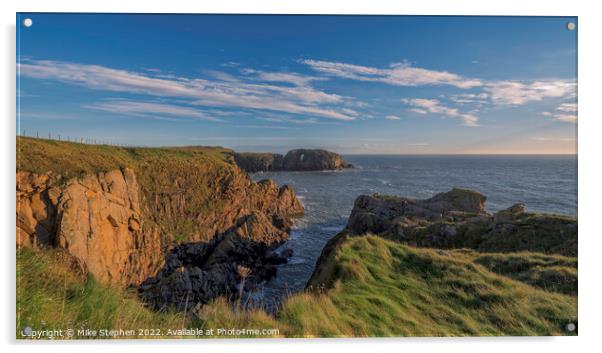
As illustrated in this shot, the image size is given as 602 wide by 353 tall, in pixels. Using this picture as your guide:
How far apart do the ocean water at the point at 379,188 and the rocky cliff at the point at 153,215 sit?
2.07 metres

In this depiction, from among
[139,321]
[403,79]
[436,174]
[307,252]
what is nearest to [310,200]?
[307,252]

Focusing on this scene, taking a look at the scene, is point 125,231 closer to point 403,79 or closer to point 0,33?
point 0,33

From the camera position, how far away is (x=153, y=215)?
24.7 meters

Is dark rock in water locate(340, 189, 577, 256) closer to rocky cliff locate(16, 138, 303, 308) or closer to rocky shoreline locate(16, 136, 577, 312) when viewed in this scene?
rocky shoreline locate(16, 136, 577, 312)

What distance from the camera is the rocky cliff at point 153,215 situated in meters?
10.4

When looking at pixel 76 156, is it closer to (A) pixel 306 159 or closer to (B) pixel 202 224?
(A) pixel 306 159

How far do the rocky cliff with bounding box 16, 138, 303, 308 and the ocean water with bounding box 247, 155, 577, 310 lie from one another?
2.07 meters

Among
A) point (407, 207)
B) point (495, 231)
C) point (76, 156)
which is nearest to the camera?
point (495, 231)

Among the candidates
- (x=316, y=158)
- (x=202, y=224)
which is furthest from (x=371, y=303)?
(x=202, y=224)

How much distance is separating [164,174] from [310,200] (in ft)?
52.4

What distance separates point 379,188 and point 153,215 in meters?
20.3

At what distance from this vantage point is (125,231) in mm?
18484

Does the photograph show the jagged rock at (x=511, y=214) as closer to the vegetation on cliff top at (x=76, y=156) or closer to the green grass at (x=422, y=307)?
the green grass at (x=422, y=307)

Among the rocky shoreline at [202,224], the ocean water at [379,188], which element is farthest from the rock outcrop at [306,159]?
the ocean water at [379,188]
